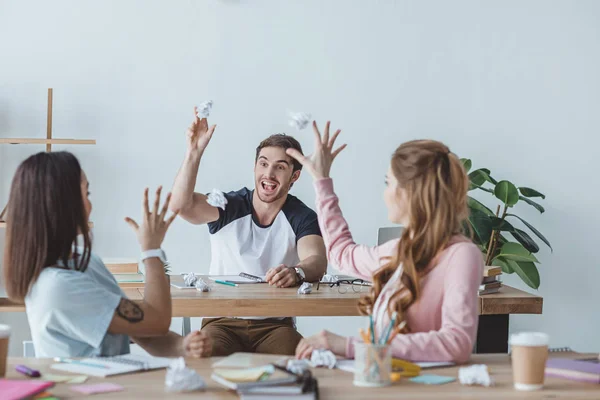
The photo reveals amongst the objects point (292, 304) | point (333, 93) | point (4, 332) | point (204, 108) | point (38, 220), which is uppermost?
point (333, 93)

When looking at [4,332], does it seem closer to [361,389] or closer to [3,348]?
[3,348]

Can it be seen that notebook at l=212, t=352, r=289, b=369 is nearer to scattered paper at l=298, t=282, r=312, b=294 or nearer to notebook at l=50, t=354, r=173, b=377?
notebook at l=50, t=354, r=173, b=377

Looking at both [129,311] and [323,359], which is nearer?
[323,359]

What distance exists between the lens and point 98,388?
154cm

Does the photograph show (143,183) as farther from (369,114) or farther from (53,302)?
(53,302)

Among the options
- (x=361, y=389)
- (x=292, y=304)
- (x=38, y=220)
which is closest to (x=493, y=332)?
(x=292, y=304)

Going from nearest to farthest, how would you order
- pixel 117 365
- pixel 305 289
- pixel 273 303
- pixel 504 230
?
pixel 117 365
pixel 273 303
pixel 305 289
pixel 504 230

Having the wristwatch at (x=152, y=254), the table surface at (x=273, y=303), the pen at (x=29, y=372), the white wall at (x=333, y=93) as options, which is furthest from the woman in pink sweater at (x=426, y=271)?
the white wall at (x=333, y=93)

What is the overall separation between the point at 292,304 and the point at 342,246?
71 centimetres

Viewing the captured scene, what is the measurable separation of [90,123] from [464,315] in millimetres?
3021

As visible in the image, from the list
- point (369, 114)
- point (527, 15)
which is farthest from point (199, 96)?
point (527, 15)

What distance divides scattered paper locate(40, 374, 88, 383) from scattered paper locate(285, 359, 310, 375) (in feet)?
1.39

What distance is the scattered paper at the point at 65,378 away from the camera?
1.61 meters

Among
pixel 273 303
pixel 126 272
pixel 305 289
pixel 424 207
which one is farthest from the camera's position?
pixel 126 272
